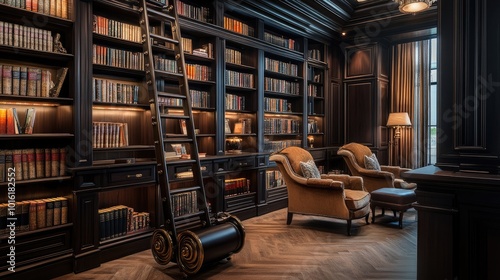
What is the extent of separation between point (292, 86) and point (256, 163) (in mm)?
1720

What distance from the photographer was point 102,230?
11.0 ft

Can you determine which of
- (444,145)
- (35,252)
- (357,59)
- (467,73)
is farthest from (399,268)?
(357,59)

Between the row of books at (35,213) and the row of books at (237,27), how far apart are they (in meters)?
3.09

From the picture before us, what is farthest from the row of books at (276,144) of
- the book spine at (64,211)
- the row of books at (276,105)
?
the book spine at (64,211)

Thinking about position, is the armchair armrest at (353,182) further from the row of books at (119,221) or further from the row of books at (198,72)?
the row of books at (119,221)

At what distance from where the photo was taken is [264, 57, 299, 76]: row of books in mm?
5516

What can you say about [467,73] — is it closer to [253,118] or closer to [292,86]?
[253,118]

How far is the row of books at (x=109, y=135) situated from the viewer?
11.1 ft

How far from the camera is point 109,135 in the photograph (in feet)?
11.5

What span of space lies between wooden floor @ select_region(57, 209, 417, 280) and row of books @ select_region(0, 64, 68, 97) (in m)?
1.60

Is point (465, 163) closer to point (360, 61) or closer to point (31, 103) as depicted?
point (31, 103)

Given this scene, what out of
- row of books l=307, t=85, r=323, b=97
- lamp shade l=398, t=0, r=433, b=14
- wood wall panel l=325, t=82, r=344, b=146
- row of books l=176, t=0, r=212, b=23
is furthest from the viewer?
wood wall panel l=325, t=82, r=344, b=146

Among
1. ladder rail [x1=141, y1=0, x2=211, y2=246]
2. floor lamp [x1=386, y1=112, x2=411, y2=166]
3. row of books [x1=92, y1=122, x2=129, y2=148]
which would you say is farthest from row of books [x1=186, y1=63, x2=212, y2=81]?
floor lamp [x1=386, y1=112, x2=411, y2=166]

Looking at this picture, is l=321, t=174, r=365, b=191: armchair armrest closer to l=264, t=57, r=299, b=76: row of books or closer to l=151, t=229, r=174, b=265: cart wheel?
l=264, t=57, r=299, b=76: row of books
